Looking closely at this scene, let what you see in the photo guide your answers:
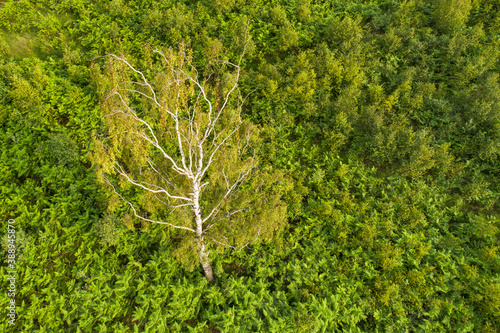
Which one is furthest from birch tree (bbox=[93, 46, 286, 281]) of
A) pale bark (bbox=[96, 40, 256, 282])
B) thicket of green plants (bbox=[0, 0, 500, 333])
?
thicket of green plants (bbox=[0, 0, 500, 333])

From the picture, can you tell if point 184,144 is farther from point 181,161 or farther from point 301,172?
point 301,172

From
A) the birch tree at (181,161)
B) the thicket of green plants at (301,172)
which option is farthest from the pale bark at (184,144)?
the thicket of green plants at (301,172)

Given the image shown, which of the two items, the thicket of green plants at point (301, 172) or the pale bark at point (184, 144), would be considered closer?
the pale bark at point (184, 144)

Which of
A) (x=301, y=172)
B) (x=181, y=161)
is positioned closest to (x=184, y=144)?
(x=181, y=161)

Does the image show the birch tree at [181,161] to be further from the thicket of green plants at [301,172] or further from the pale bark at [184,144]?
the thicket of green plants at [301,172]

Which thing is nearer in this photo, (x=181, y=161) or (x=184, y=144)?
(x=181, y=161)

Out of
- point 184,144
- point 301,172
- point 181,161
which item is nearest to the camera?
point 181,161

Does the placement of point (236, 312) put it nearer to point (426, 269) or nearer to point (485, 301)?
point (426, 269)

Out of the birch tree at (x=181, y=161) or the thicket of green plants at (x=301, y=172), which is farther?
the thicket of green plants at (x=301, y=172)

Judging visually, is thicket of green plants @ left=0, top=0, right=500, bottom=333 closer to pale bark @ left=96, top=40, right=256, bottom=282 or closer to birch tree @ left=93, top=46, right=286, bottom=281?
birch tree @ left=93, top=46, right=286, bottom=281
